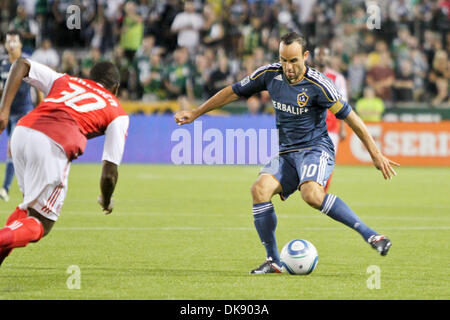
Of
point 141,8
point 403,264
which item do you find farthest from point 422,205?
point 141,8

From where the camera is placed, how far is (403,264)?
7.90 metres

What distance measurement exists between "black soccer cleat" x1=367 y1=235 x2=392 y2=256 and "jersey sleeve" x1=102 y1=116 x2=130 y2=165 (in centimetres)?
230

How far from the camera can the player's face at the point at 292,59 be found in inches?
288

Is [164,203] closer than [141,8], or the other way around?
[164,203]

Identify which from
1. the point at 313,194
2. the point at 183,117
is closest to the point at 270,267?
the point at 313,194

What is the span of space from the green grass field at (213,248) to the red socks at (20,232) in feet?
1.22

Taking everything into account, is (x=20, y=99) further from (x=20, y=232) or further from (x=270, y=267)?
(x=20, y=232)

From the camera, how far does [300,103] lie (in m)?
7.64

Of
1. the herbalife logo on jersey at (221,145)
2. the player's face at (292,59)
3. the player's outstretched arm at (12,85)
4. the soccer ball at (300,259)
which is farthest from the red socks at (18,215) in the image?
the herbalife logo on jersey at (221,145)

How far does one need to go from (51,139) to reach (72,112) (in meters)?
0.28

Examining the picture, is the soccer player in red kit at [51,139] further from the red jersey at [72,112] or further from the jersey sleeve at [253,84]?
Answer: the jersey sleeve at [253,84]
